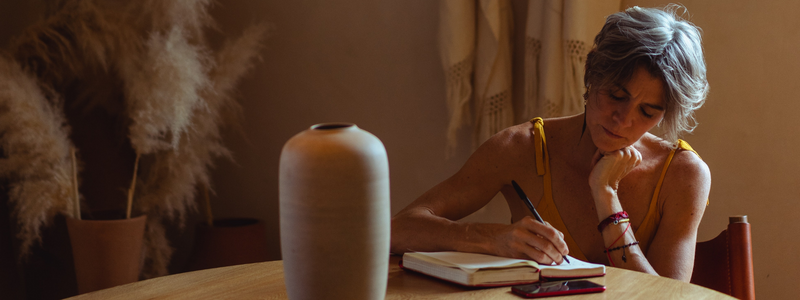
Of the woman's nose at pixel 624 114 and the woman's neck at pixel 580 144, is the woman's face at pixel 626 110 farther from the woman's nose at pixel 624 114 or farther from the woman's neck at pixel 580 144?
the woman's neck at pixel 580 144

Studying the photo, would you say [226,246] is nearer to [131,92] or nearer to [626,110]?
[131,92]

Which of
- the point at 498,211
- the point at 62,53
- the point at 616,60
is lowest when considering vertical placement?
the point at 498,211

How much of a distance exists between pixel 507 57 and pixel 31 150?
4.61ft

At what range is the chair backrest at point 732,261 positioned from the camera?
1.11 metres

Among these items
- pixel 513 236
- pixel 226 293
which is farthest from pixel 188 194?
pixel 513 236

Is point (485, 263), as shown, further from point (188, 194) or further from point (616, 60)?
point (188, 194)

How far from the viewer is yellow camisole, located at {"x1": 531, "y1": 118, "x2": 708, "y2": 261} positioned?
4.23 feet

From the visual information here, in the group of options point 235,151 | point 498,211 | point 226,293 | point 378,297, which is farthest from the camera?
point 235,151

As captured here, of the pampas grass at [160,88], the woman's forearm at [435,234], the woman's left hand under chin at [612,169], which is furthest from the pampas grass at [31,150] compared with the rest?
the woman's left hand under chin at [612,169]

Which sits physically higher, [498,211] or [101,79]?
[101,79]

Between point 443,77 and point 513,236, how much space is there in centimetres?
126

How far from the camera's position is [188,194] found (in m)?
1.92

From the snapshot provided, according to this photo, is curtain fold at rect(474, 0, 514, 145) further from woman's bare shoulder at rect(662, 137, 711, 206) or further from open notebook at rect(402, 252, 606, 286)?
open notebook at rect(402, 252, 606, 286)

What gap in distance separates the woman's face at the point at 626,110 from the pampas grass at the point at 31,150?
4.64ft
